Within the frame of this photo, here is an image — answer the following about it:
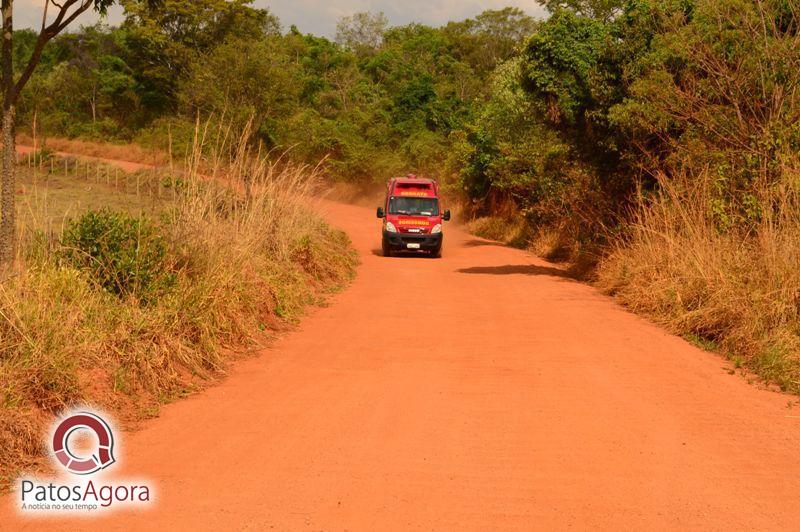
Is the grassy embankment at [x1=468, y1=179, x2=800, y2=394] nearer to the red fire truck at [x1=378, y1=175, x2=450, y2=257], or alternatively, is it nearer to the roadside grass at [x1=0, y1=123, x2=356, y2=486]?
the roadside grass at [x1=0, y1=123, x2=356, y2=486]

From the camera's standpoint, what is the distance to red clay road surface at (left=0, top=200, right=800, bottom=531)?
17.0 ft

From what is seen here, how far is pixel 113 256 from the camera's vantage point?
29.7 feet

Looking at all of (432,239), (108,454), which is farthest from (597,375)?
(432,239)

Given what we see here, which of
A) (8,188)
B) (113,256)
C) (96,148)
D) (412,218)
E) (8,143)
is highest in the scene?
(8,143)

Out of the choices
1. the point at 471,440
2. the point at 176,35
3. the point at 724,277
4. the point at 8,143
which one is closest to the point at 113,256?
the point at 8,143

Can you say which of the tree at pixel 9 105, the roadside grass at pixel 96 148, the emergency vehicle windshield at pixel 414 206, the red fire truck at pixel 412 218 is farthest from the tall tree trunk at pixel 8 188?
the roadside grass at pixel 96 148

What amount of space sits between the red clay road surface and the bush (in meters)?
1.37

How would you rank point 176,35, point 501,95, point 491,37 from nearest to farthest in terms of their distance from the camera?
point 501,95, point 176,35, point 491,37

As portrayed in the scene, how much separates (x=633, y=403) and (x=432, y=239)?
60.5 feet

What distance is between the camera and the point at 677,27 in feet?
53.9

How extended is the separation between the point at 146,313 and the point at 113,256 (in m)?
0.93
